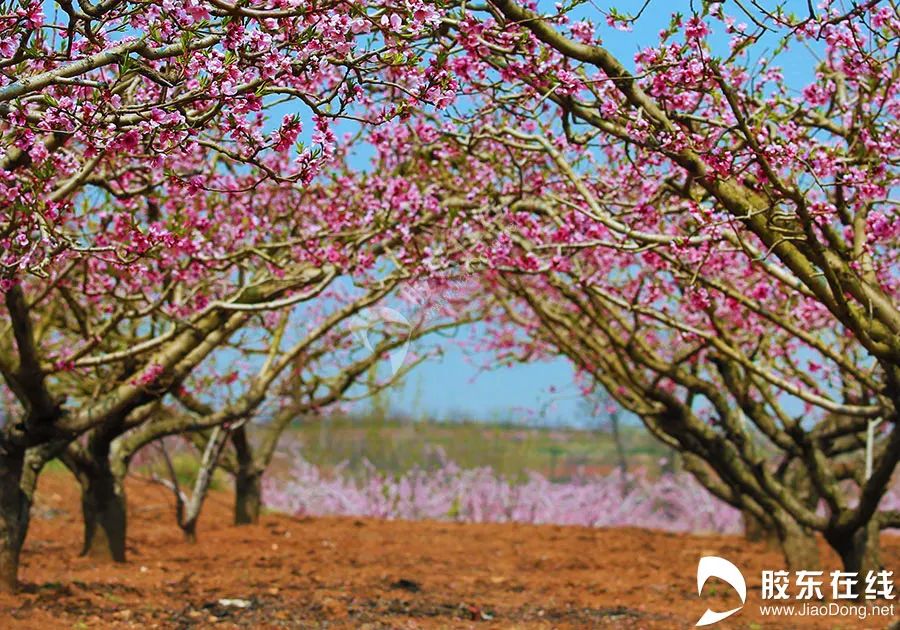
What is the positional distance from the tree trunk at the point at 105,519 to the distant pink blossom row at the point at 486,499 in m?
8.69

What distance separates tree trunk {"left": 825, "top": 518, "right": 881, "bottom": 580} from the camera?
8031mm

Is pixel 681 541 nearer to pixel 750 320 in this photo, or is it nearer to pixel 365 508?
pixel 750 320

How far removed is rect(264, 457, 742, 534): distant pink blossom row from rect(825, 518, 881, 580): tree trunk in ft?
A: 28.7

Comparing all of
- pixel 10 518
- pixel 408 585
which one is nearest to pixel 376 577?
pixel 408 585

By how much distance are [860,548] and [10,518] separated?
Answer: 698 cm

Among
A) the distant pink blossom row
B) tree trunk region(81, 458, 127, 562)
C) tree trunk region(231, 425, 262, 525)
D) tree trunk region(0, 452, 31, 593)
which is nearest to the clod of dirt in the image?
tree trunk region(81, 458, 127, 562)

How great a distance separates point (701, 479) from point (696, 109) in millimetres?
5552

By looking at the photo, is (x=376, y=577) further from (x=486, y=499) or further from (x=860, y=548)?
(x=486, y=499)

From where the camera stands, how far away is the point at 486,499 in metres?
17.9

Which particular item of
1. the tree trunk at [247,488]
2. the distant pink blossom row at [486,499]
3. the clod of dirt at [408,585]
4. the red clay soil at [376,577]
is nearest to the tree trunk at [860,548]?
the red clay soil at [376,577]

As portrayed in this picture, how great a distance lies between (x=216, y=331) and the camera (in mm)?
7652

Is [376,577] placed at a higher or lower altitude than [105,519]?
lower

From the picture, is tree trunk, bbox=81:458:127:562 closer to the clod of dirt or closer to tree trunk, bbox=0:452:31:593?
tree trunk, bbox=0:452:31:593

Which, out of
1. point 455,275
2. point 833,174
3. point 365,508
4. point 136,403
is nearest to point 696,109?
point 833,174
